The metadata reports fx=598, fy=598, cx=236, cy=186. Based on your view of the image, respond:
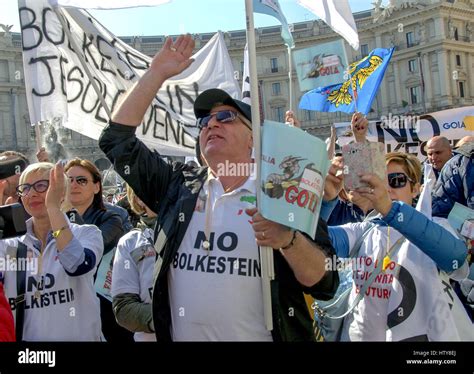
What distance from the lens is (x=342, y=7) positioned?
4.30 metres

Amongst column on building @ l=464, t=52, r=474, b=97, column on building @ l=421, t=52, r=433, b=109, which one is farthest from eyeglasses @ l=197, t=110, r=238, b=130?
column on building @ l=421, t=52, r=433, b=109

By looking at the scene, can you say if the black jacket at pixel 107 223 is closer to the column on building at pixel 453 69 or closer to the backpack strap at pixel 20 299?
the backpack strap at pixel 20 299

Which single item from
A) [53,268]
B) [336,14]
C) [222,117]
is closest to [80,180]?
[53,268]

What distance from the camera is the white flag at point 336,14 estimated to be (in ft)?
13.0

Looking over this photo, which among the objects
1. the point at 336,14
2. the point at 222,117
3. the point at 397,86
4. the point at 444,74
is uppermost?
the point at 397,86

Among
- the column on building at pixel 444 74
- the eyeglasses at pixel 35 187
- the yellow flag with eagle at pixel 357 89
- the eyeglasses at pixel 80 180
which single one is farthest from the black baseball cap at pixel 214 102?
the column on building at pixel 444 74

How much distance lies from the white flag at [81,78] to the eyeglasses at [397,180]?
189 cm

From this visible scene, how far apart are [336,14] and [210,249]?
265 cm

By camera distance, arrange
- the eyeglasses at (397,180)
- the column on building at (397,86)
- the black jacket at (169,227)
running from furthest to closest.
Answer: the column on building at (397,86), the eyeglasses at (397,180), the black jacket at (169,227)

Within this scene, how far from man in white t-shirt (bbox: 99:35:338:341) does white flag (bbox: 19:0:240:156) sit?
189 centimetres

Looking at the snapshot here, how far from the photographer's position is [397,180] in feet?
9.20

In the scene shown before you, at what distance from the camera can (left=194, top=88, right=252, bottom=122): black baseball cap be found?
91.3 inches

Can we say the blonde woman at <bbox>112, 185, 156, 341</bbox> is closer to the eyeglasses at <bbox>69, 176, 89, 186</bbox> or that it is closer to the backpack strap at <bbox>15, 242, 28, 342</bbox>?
the backpack strap at <bbox>15, 242, 28, 342</bbox>

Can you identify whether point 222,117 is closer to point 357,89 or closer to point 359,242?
point 359,242
